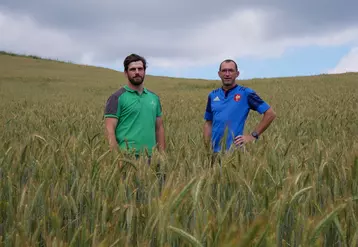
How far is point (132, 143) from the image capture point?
3.12 meters

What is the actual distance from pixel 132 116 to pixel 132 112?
3cm

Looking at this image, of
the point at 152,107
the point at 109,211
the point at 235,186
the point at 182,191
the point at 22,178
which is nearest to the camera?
the point at 182,191

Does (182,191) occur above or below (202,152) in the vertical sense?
above

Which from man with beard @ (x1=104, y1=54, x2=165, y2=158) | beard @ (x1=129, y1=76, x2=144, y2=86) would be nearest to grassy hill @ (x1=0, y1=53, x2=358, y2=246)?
man with beard @ (x1=104, y1=54, x2=165, y2=158)

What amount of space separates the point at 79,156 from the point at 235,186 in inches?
30.0

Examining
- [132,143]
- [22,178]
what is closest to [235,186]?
[22,178]

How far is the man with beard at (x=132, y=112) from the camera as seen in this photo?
10.3ft

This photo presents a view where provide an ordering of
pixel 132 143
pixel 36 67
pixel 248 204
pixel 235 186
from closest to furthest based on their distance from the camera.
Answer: pixel 248 204, pixel 235 186, pixel 132 143, pixel 36 67

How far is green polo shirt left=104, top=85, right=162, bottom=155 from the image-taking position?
3145mm

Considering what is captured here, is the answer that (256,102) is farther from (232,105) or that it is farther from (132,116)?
(132,116)

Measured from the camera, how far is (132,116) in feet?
10.5

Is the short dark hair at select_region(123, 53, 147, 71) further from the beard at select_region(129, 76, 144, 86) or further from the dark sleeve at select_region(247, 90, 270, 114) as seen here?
the dark sleeve at select_region(247, 90, 270, 114)

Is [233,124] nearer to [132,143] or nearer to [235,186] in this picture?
[132,143]

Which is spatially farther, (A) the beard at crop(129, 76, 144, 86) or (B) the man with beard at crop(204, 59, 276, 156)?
(B) the man with beard at crop(204, 59, 276, 156)
